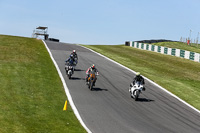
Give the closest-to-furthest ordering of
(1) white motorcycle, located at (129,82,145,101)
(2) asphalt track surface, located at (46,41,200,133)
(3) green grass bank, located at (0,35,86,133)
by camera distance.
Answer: (3) green grass bank, located at (0,35,86,133), (2) asphalt track surface, located at (46,41,200,133), (1) white motorcycle, located at (129,82,145,101)

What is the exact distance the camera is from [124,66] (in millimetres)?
33531

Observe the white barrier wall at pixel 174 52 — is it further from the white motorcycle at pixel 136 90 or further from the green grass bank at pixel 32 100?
the white motorcycle at pixel 136 90

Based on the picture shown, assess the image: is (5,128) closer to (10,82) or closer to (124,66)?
(10,82)

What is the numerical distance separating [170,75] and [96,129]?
19251 mm

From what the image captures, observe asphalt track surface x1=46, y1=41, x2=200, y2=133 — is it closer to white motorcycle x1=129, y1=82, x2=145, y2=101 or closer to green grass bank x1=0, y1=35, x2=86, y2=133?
white motorcycle x1=129, y1=82, x2=145, y2=101

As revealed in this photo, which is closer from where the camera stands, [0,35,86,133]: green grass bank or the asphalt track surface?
[0,35,86,133]: green grass bank

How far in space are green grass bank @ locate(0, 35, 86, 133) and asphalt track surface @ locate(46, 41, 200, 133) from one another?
102 centimetres

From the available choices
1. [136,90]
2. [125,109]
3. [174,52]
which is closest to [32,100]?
[125,109]

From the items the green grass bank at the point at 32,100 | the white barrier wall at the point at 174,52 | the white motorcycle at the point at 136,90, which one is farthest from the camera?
the white barrier wall at the point at 174,52

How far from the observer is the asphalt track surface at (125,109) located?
594 inches

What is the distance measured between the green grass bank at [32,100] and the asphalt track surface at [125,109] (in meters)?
1.02

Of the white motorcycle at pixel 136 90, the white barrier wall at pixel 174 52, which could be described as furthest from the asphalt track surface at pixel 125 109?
the white barrier wall at pixel 174 52

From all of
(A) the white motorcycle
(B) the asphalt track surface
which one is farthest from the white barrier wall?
(A) the white motorcycle

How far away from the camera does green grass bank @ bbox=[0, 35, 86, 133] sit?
42.7 feet
